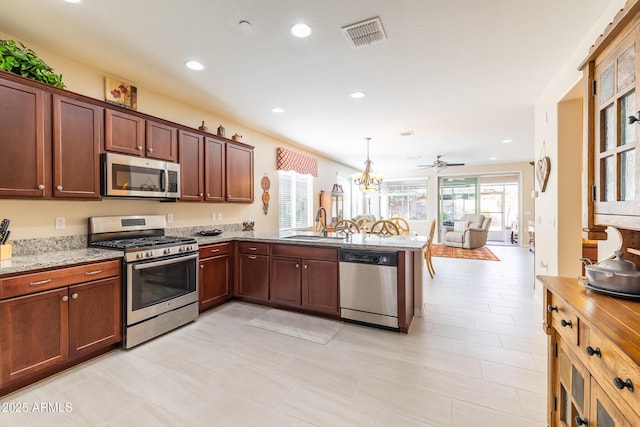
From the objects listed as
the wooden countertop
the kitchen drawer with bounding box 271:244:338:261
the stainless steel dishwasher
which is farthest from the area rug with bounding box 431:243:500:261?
the wooden countertop

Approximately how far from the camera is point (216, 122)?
426cm

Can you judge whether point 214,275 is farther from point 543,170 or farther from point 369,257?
point 543,170

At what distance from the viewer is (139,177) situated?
292cm

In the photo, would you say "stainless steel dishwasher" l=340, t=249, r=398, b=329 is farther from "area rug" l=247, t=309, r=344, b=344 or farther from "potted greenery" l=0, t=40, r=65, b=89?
"potted greenery" l=0, t=40, r=65, b=89

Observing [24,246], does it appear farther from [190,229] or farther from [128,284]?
[190,229]

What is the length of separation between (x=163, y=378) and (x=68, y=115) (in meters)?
2.31

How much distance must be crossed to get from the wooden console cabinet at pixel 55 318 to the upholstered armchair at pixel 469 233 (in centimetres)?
829

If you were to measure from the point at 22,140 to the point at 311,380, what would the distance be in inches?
112

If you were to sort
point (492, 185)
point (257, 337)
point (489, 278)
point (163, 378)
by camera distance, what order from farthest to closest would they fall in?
point (492, 185) < point (489, 278) < point (257, 337) < point (163, 378)

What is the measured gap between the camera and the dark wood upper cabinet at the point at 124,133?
106 inches

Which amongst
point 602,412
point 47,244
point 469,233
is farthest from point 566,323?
point 469,233

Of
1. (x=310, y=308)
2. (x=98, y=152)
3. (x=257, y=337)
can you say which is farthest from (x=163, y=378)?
(x=98, y=152)

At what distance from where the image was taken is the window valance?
5535mm

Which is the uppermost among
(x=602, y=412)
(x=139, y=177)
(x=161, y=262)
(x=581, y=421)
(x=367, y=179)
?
(x=367, y=179)
